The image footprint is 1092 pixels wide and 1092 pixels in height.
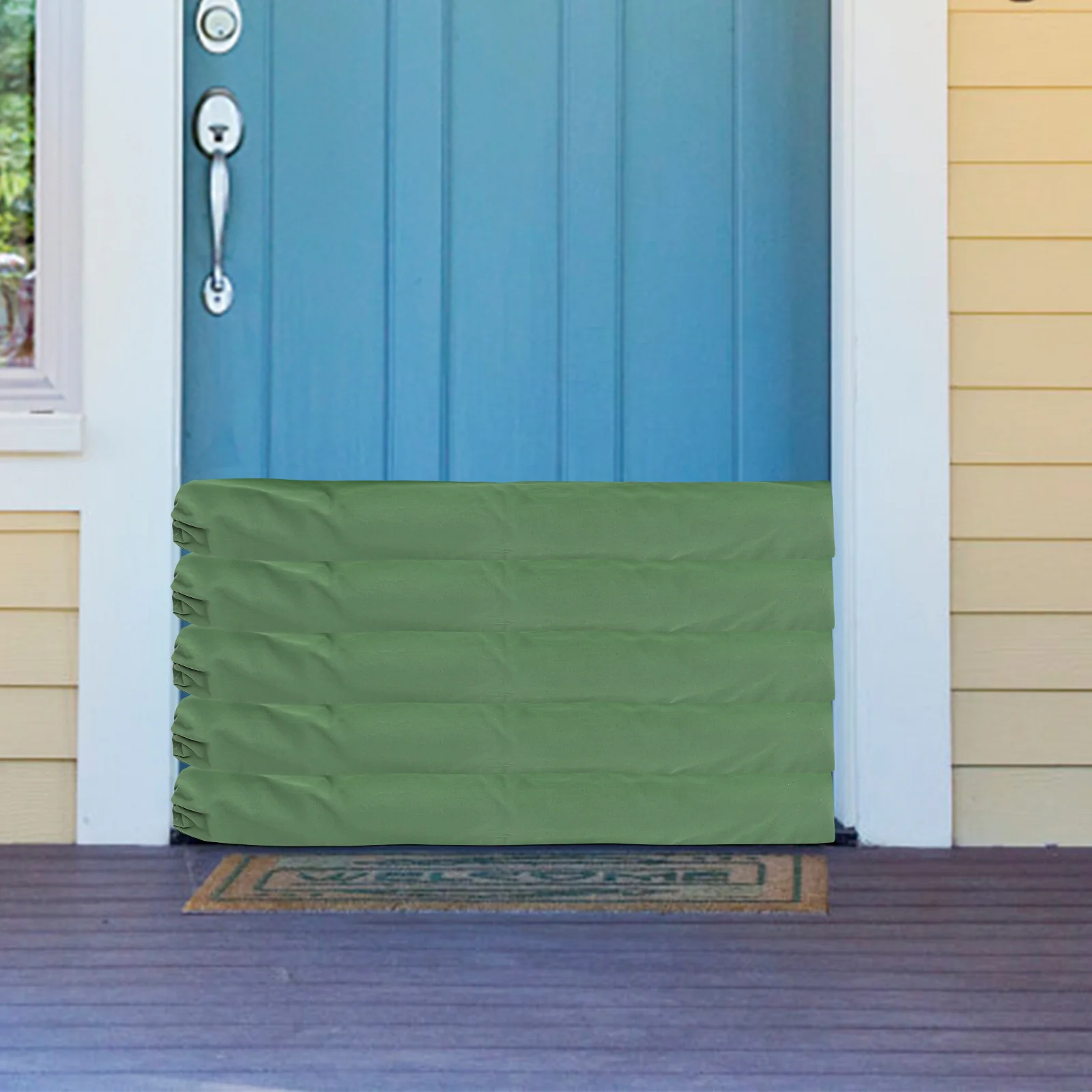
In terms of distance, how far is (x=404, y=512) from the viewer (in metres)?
2.21

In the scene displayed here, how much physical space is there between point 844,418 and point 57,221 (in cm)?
119

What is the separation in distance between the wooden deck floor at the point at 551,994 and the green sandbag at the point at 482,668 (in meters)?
0.31

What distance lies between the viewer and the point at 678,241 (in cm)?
225

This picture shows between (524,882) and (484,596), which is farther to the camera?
(484,596)

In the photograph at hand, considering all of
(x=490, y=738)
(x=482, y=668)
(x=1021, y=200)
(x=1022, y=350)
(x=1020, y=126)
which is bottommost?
(x=490, y=738)

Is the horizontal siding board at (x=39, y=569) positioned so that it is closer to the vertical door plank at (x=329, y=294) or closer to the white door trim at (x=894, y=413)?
the vertical door plank at (x=329, y=294)

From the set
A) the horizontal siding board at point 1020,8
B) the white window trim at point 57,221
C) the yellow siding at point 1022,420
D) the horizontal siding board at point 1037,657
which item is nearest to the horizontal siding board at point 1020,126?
the yellow siding at point 1022,420

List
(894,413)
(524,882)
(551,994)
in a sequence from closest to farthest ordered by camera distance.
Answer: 1. (551,994)
2. (524,882)
3. (894,413)

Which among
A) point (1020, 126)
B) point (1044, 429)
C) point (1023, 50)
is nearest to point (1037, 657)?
→ point (1044, 429)

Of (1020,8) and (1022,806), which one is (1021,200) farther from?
(1022,806)

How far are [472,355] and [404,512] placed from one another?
26 centimetres

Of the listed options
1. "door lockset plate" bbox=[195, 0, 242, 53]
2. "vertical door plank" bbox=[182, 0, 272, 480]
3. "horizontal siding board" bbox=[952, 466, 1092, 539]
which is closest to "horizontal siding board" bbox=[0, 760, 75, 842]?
"vertical door plank" bbox=[182, 0, 272, 480]

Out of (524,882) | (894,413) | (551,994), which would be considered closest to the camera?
(551,994)

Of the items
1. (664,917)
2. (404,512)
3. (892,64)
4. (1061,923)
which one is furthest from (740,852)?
(892,64)
